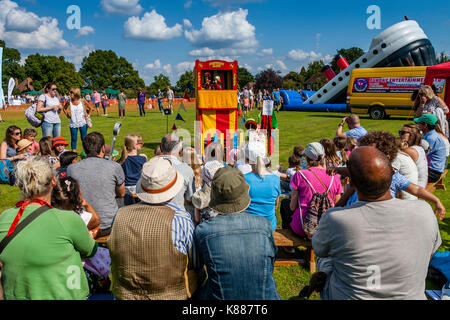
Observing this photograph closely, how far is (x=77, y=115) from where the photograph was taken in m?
8.10

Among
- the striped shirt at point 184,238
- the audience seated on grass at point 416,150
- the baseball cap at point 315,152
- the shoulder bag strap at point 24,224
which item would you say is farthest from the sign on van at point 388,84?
the shoulder bag strap at point 24,224

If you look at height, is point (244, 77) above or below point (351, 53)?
below

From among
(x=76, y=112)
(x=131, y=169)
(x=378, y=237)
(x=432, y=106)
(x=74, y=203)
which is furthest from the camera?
(x=76, y=112)

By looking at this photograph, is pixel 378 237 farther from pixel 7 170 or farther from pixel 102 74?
pixel 102 74

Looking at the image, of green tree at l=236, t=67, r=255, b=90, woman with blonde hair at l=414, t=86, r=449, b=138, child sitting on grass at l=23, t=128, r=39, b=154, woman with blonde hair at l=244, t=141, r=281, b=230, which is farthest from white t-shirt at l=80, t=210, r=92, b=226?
green tree at l=236, t=67, r=255, b=90

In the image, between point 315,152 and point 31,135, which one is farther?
point 31,135

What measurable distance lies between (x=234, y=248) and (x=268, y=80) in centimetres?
5507

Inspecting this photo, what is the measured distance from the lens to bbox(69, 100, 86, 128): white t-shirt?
8.04 m

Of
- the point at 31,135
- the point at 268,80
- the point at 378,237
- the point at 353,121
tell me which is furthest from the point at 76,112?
the point at 268,80

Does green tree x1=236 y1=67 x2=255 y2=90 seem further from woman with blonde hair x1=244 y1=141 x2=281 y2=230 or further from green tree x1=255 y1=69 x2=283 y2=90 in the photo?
woman with blonde hair x1=244 y1=141 x2=281 y2=230

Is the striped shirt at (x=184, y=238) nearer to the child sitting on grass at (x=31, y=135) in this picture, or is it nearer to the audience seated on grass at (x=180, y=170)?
the audience seated on grass at (x=180, y=170)

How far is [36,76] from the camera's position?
75.4 meters
